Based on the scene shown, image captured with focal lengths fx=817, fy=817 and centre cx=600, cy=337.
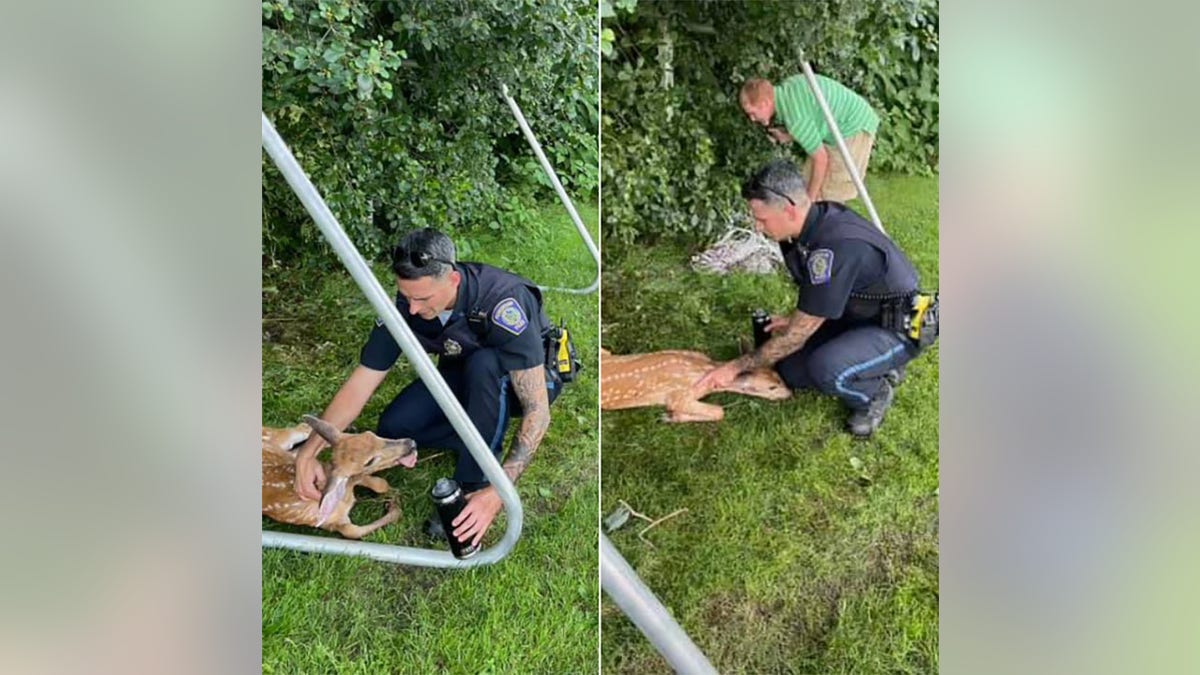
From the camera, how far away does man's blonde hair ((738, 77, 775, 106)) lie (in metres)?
1.95

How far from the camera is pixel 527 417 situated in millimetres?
1827

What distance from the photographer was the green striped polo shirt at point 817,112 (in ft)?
6.18

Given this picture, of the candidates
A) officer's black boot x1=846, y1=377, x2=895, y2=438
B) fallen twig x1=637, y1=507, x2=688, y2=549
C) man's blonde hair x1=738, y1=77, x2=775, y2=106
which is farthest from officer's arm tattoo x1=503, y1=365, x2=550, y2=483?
man's blonde hair x1=738, y1=77, x2=775, y2=106

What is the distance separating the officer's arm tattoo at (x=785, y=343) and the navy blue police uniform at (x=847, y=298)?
0.01 meters

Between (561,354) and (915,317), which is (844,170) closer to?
(915,317)

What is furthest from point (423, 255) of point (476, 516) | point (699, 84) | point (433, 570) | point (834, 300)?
point (834, 300)

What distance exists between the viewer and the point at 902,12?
185 cm

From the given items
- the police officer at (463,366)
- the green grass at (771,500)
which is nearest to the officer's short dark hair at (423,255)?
the police officer at (463,366)

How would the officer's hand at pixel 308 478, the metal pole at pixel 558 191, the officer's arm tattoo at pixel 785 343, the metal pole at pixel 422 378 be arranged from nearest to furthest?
the metal pole at pixel 422 378, the officer's hand at pixel 308 478, the metal pole at pixel 558 191, the officer's arm tattoo at pixel 785 343

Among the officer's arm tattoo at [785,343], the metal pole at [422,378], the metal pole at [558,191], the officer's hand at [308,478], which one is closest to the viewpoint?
the metal pole at [422,378]

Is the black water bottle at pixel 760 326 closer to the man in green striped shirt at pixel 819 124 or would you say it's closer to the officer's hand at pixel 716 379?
the officer's hand at pixel 716 379

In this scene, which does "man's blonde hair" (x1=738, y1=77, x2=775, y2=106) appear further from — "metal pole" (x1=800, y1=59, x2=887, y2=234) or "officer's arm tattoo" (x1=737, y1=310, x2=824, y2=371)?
"officer's arm tattoo" (x1=737, y1=310, x2=824, y2=371)

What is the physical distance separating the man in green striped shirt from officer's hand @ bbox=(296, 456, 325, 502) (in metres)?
1.27
